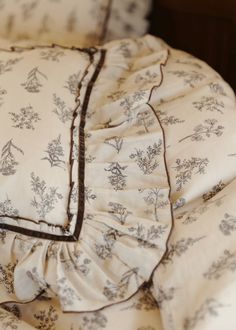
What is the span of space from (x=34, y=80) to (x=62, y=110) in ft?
0.24

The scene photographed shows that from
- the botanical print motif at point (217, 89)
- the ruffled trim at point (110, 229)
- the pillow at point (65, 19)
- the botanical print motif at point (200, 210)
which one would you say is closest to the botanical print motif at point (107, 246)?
the ruffled trim at point (110, 229)

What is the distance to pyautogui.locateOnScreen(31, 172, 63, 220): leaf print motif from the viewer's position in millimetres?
790

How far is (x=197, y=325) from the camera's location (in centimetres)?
66

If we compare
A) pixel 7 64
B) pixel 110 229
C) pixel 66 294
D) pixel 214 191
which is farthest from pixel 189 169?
pixel 7 64

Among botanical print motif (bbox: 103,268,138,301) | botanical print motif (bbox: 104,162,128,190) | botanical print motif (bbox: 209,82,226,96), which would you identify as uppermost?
botanical print motif (bbox: 209,82,226,96)

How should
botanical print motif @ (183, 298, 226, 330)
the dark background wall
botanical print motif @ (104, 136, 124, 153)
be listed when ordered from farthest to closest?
the dark background wall → botanical print motif @ (104, 136, 124, 153) → botanical print motif @ (183, 298, 226, 330)

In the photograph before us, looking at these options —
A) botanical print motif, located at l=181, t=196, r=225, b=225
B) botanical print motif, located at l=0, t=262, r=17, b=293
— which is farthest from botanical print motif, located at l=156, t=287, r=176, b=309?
botanical print motif, located at l=0, t=262, r=17, b=293

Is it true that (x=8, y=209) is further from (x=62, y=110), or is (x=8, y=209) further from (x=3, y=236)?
(x=62, y=110)

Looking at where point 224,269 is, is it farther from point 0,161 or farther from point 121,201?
point 0,161

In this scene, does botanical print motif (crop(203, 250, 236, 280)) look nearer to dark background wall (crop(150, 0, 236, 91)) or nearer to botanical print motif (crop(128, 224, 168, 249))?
botanical print motif (crop(128, 224, 168, 249))

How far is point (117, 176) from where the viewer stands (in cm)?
84

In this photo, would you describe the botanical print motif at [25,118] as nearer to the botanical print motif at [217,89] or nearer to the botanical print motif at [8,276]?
the botanical print motif at [8,276]

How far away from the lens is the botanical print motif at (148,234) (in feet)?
2.50

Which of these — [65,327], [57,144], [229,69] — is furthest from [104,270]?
[229,69]
